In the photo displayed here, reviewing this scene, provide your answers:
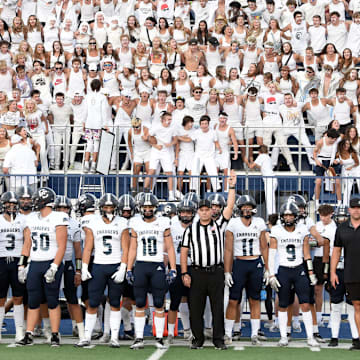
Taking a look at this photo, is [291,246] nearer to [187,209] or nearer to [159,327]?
[187,209]

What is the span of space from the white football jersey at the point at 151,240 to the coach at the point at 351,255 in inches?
84.2

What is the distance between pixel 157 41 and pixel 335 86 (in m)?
3.65

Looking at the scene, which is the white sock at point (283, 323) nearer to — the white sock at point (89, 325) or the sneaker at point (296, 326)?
the sneaker at point (296, 326)

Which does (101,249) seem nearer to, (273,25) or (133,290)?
(133,290)

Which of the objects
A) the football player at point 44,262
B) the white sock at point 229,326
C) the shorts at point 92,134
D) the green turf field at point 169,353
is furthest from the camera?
the shorts at point 92,134

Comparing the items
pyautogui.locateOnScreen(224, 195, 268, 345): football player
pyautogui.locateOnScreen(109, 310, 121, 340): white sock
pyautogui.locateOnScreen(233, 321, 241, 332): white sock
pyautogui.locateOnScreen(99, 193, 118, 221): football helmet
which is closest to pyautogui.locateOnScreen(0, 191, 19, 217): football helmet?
pyautogui.locateOnScreen(99, 193, 118, 221): football helmet

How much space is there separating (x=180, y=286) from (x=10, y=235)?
2.29 meters

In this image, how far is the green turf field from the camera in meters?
10.8

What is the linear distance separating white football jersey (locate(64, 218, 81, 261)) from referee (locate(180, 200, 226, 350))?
1.47m

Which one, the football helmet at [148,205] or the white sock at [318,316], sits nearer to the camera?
the football helmet at [148,205]

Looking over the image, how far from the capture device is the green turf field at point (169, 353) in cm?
1077

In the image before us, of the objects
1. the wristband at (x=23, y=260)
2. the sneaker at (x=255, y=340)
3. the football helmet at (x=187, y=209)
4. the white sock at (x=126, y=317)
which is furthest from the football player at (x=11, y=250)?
the sneaker at (x=255, y=340)

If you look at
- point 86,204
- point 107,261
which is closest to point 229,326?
point 107,261

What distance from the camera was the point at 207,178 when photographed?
15133 millimetres
